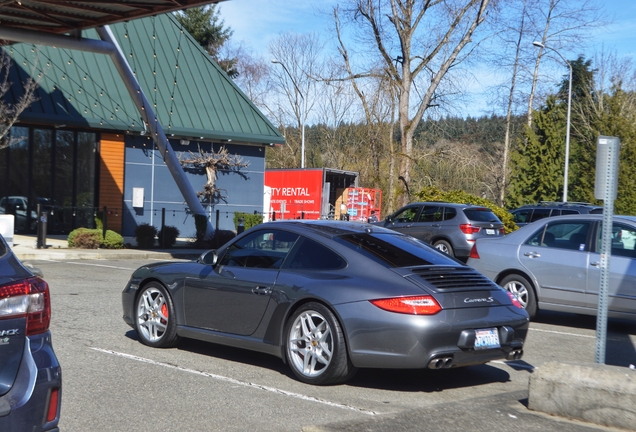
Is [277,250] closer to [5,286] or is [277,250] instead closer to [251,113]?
[5,286]

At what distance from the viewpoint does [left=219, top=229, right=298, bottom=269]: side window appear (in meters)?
7.57

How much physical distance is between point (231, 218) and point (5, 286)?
2877cm

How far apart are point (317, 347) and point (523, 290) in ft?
17.6

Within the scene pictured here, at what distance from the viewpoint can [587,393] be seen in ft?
18.5

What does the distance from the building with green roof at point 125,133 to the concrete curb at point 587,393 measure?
22.0 m

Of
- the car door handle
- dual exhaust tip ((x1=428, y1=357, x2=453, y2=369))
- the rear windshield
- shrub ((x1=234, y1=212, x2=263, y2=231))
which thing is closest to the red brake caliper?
the car door handle

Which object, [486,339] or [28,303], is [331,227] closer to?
[486,339]

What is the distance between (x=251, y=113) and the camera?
109 ft

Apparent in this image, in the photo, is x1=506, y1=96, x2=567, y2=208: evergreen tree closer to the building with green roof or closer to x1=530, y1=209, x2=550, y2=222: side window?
the building with green roof

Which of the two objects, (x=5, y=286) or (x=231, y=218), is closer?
(x=5, y=286)

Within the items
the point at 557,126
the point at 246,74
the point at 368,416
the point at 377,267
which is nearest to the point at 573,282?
the point at 377,267

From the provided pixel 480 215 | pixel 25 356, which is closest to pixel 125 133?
pixel 480 215

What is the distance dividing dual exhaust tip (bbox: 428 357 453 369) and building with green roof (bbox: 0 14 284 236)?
2120 centimetres

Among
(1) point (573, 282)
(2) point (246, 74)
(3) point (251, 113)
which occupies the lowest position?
(1) point (573, 282)
